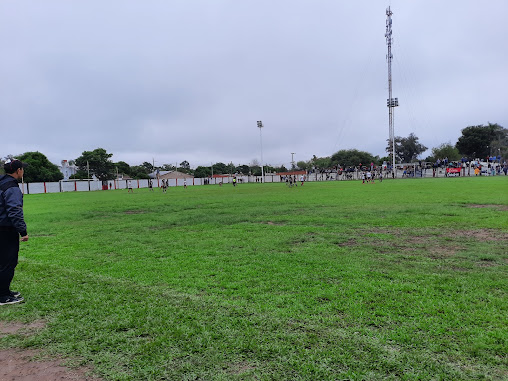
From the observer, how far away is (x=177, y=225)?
11305 mm

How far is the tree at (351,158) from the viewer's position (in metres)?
94.4

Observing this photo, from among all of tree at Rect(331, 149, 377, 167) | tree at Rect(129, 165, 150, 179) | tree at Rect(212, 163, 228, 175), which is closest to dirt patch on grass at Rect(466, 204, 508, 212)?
tree at Rect(331, 149, 377, 167)

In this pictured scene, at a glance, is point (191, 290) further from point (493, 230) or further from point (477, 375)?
point (493, 230)

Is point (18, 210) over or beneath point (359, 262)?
over

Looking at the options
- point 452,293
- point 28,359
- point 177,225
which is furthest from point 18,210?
point 177,225

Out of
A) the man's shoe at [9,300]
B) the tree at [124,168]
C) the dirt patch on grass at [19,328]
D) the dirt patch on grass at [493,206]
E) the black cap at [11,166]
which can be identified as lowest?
the dirt patch on grass at [19,328]

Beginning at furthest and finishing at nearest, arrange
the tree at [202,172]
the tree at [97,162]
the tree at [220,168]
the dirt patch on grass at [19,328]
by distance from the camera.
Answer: the tree at [220,168] → the tree at [202,172] → the tree at [97,162] → the dirt patch on grass at [19,328]

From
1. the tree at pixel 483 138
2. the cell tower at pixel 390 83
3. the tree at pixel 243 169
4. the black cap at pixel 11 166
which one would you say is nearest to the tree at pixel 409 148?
the tree at pixel 483 138

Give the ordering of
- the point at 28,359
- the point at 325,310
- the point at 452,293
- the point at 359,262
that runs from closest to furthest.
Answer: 1. the point at 28,359
2. the point at 325,310
3. the point at 452,293
4. the point at 359,262

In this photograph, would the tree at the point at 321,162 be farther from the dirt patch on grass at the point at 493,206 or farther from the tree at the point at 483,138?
the dirt patch on grass at the point at 493,206

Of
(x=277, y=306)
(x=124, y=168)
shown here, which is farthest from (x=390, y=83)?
(x=124, y=168)

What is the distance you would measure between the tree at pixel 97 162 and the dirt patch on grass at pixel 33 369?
260 ft

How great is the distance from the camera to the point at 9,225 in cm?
439

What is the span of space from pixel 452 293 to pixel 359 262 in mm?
1735
